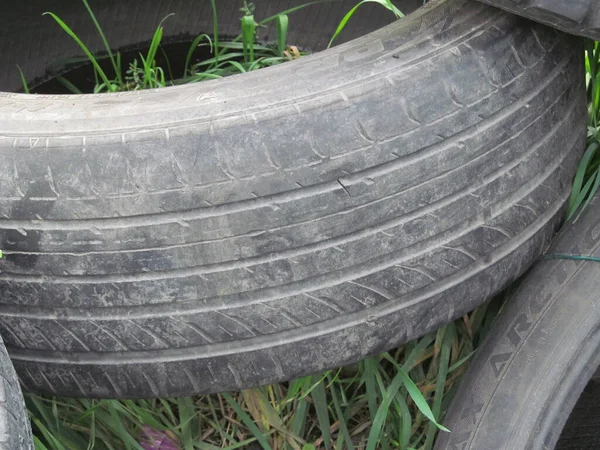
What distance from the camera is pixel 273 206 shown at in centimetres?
114

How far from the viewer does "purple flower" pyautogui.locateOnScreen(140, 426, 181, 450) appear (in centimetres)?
146

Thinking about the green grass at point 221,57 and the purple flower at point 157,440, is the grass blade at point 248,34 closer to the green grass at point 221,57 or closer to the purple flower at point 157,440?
the green grass at point 221,57

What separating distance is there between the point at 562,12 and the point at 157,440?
3.05ft

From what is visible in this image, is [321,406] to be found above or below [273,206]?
below

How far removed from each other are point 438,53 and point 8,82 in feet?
4.59

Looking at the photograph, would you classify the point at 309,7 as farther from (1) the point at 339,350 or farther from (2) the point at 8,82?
(1) the point at 339,350

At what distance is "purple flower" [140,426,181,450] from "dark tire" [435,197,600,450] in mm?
447

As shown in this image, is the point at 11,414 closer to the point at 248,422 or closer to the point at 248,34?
the point at 248,422

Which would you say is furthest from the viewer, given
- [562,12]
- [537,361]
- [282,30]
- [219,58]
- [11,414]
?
[219,58]

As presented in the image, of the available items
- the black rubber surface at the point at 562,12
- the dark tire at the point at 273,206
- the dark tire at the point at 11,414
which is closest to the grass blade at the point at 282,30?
the dark tire at the point at 273,206

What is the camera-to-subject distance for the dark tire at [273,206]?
1.14 metres

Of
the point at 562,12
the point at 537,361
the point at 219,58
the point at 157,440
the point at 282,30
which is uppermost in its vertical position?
the point at 562,12

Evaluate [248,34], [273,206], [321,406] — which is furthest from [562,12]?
[248,34]

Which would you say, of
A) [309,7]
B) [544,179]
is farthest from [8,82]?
[544,179]
